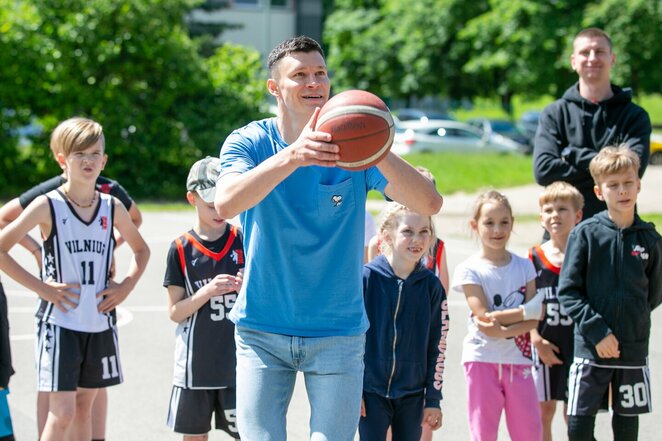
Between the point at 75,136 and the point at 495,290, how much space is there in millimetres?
2627

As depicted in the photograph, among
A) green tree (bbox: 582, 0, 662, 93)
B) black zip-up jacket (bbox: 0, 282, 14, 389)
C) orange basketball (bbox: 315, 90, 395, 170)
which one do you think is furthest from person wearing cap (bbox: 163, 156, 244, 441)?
green tree (bbox: 582, 0, 662, 93)

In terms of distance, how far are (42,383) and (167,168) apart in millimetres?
17421

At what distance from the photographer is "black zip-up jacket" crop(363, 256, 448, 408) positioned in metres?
4.80

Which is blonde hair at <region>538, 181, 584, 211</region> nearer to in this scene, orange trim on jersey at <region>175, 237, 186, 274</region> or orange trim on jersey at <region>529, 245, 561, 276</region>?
orange trim on jersey at <region>529, 245, 561, 276</region>

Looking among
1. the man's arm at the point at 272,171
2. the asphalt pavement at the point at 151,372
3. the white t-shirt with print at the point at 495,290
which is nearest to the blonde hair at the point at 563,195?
the white t-shirt with print at the point at 495,290

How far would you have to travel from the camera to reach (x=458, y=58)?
40.8 meters

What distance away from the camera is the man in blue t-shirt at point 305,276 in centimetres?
373

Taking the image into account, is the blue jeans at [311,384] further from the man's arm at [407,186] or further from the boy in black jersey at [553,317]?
the boy in black jersey at [553,317]

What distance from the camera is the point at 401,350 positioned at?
4.84 m

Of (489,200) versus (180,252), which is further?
(489,200)

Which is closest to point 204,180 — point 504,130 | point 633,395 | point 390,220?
point 390,220

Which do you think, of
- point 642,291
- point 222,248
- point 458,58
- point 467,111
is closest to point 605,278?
point 642,291

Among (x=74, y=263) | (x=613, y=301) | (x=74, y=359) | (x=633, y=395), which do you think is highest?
(x=74, y=263)

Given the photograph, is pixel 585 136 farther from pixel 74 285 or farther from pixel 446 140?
pixel 446 140
